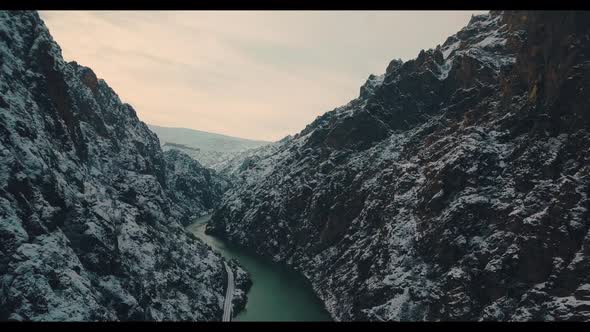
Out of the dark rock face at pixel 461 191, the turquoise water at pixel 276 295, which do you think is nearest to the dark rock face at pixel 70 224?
the turquoise water at pixel 276 295

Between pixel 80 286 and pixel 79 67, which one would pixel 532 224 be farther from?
pixel 79 67

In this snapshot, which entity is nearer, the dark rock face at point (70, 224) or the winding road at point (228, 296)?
the dark rock face at point (70, 224)

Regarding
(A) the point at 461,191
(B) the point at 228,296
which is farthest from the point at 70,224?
(A) the point at 461,191

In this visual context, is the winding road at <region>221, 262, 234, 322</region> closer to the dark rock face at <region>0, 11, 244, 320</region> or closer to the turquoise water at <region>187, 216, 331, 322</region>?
the dark rock face at <region>0, 11, 244, 320</region>

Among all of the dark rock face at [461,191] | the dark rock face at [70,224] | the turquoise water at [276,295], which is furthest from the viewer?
the turquoise water at [276,295]

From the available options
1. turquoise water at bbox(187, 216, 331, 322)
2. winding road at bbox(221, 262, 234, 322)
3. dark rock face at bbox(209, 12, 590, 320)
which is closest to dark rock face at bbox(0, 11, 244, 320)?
winding road at bbox(221, 262, 234, 322)

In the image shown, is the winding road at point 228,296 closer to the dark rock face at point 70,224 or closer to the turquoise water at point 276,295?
the dark rock face at point 70,224
